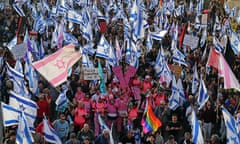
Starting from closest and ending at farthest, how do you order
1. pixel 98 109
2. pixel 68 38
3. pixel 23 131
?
pixel 23 131 → pixel 98 109 → pixel 68 38

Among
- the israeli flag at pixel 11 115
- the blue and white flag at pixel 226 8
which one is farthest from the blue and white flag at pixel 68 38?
the blue and white flag at pixel 226 8

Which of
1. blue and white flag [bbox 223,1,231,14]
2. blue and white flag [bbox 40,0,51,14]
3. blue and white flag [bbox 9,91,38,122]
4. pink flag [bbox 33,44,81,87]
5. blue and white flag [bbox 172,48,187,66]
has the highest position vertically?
pink flag [bbox 33,44,81,87]

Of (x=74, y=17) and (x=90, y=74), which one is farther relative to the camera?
A: (x=74, y=17)

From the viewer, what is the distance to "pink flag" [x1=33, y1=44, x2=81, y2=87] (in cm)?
1286

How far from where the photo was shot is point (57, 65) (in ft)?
43.2

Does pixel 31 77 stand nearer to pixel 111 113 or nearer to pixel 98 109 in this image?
pixel 98 109

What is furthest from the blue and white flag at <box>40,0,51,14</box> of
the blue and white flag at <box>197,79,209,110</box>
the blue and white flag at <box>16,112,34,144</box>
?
the blue and white flag at <box>16,112,34,144</box>

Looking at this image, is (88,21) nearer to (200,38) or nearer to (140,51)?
(140,51)

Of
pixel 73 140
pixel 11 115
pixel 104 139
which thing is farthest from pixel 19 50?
pixel 11 115

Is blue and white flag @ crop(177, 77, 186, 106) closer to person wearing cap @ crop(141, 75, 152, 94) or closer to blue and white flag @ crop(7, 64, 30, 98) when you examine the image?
person wearing cap @ crop(141, 75, 152, 94)

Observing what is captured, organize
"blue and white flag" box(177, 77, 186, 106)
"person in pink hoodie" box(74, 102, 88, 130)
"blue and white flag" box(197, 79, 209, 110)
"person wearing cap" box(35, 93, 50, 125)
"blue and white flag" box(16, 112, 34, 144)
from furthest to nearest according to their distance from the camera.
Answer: "blue and white flag" box(177, 77, 186, 106) → "person in pink hoodie" box(74, 102, 88, 130) → "person wearing cap" box(35, 93, 50, 125) → "blue and white flag" box(197, 79, 209, 110) → "blue and white flag" box(16, 112, 34, 144)

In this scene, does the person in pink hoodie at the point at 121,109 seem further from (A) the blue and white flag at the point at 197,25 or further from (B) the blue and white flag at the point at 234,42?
(A) the blue and white flag at the point at 197,25

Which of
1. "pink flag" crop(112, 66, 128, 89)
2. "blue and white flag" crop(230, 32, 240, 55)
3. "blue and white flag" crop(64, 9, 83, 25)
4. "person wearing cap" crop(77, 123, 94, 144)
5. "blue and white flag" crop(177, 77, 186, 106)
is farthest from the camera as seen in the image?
"blue and white flag" crop(64, 9, 83, 25)

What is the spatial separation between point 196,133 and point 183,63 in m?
6.63
